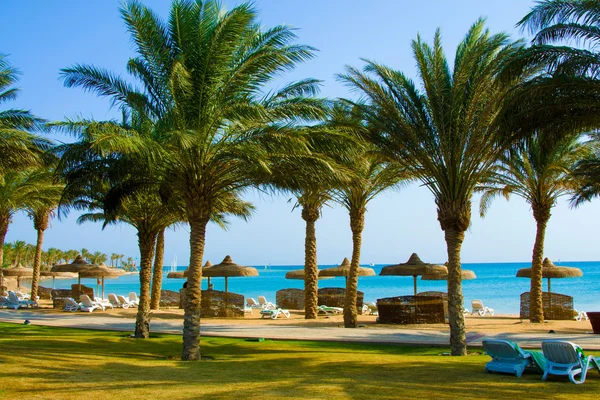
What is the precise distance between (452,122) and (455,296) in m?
3.98

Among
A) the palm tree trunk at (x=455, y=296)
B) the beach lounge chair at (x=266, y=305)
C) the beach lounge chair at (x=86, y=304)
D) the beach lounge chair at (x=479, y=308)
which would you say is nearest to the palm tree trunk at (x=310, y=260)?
the beach lounge chair at (x=266, y=305)

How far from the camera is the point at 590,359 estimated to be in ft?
30.7

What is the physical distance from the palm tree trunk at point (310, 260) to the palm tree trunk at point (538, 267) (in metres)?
7.72

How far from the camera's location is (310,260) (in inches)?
868

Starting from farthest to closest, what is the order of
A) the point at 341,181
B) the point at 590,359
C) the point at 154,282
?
1. the point at 154,282
2. the point at 341,181
3. the point at 590,359

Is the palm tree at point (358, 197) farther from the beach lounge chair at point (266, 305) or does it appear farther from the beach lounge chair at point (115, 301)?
the beach lounge chair at point (115, 301)

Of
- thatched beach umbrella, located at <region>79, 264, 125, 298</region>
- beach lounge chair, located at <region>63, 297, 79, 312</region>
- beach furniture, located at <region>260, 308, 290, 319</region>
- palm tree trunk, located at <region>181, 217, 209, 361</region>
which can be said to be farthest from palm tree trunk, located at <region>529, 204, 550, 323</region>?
thatched beach umbrella, located at <region>79, 264, 125, 298</region>

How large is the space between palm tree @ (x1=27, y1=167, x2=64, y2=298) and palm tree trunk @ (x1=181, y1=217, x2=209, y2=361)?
1068 cm

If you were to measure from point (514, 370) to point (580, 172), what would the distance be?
10.3m

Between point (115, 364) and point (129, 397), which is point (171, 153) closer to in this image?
point (115, 364)

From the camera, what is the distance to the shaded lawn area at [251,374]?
7996 mm

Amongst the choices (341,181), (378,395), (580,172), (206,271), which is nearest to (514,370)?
(378,395)

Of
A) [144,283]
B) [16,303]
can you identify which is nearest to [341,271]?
[144,283]

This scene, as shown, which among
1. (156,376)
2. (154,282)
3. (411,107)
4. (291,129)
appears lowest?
(156,376)
